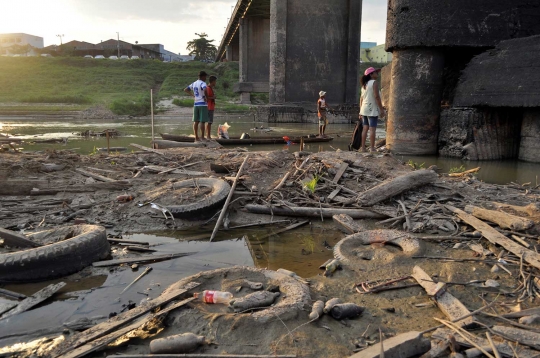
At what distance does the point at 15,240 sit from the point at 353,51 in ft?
90.8

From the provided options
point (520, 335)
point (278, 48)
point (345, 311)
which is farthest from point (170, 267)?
point (278, 48)

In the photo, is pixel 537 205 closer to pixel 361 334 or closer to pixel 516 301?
pixel 516 301

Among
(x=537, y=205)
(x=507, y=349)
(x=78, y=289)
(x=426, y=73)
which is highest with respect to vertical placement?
(x=426, y=73)

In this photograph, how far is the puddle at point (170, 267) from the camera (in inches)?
144

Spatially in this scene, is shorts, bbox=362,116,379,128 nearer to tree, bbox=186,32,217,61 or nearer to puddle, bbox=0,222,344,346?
puddle, bbox=0,222,344,346

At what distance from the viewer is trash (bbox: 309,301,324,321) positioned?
3340 millimetres

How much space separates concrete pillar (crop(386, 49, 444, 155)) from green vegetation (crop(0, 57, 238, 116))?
23703mm

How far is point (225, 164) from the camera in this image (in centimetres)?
833

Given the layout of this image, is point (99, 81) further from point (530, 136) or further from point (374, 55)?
point (374, 55)

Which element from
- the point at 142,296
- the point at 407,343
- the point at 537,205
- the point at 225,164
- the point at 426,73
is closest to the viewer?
the point at 407,343

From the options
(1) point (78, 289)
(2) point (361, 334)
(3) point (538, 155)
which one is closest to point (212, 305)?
(2) point (361, 334)

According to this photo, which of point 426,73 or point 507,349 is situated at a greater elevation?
point 426,73

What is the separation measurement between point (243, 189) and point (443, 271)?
3950 mm

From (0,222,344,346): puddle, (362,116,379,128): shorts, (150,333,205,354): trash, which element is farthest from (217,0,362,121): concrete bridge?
(150,333,205,354): trash
